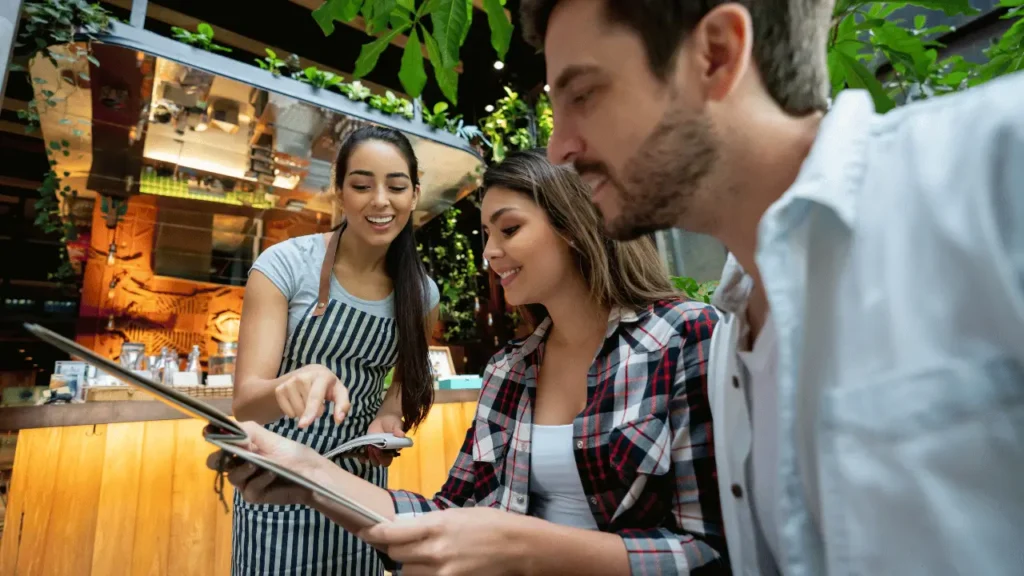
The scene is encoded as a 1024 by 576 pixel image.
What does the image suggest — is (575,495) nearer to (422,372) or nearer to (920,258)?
(422,372)

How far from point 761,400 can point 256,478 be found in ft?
2.43

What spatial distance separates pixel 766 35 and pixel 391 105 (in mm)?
3826

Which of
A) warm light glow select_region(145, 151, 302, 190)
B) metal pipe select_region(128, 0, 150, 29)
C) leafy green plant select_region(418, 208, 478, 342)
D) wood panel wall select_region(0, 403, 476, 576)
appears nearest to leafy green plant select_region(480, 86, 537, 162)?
leafy green plant select_region(418, 208, 478, 342)

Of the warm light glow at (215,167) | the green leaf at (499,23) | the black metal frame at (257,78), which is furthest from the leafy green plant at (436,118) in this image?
the green leaf at (499,23)

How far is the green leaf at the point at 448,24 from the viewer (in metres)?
1.08

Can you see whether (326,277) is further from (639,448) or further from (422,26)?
(639,448)

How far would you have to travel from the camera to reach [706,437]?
102 cm

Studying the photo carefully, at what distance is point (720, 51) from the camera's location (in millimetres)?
682

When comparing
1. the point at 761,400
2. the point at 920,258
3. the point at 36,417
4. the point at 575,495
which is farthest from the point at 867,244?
the point at 36,417

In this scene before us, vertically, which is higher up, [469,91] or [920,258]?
[469,91]

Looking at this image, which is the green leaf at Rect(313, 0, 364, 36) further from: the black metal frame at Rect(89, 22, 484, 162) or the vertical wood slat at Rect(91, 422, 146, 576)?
the black metal frame at Rect(89, 22, 484, 162)

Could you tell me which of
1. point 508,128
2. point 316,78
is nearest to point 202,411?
point 316,78

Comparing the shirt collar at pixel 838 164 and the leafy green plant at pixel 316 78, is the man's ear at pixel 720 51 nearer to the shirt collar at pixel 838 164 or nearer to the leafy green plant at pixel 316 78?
the shirt collar at pixel 838 164

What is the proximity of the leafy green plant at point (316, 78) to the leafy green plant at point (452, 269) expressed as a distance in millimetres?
2203
